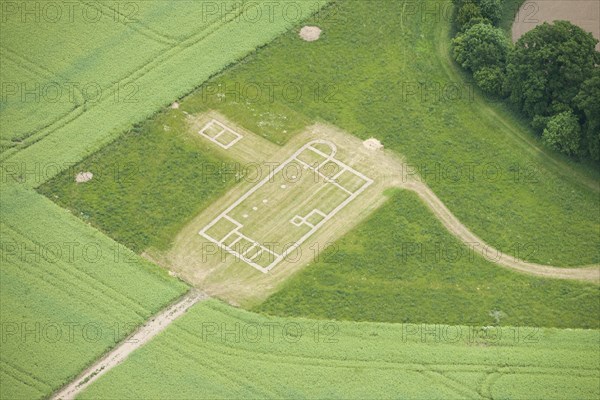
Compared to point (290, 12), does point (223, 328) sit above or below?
below

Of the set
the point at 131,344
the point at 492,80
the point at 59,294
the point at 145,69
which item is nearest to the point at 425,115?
the point at 492,80

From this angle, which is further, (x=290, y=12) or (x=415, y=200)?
(x=290, y=12)

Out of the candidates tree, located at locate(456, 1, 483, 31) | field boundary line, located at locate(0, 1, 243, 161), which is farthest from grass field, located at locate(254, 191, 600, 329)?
field boundary line, located at locate(0, 1, 243, 161)

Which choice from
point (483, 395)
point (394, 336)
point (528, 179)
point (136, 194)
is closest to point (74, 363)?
point (136, 194)

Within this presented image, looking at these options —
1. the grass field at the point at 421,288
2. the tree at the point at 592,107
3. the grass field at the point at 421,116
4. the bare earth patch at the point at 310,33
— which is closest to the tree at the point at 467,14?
the grass field at the point at 421,116

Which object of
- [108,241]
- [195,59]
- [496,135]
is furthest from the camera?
[195,59]

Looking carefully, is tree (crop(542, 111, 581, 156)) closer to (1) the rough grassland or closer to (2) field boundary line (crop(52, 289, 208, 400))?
(1) the rough grassland

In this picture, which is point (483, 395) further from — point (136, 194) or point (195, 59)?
point (195, 59)
